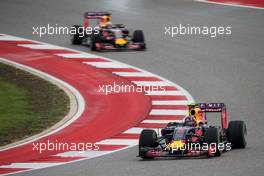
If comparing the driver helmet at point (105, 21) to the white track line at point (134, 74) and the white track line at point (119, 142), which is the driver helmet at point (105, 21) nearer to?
the white track line at point (134, 74)

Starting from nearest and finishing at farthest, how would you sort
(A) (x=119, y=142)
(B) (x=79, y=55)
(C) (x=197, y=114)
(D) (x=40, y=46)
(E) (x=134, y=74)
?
(C) (x=197, y=114)
(A) (x=119, y=142)
(E) (x=134, y=74)
(B) (x=79, y=55)
(D) (x=40, y=46)

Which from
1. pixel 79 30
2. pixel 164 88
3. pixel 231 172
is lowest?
pixel 231 172

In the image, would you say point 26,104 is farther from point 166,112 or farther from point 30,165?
point 30,165

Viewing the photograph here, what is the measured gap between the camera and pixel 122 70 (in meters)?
28.8

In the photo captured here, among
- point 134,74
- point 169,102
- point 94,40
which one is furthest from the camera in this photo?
point 94,40

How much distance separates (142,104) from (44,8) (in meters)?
13.4

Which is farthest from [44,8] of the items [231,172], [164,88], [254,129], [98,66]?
[231,172]

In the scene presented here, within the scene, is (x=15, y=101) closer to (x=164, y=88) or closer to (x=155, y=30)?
(x=164, y=88)

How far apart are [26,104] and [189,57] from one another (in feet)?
21.6
